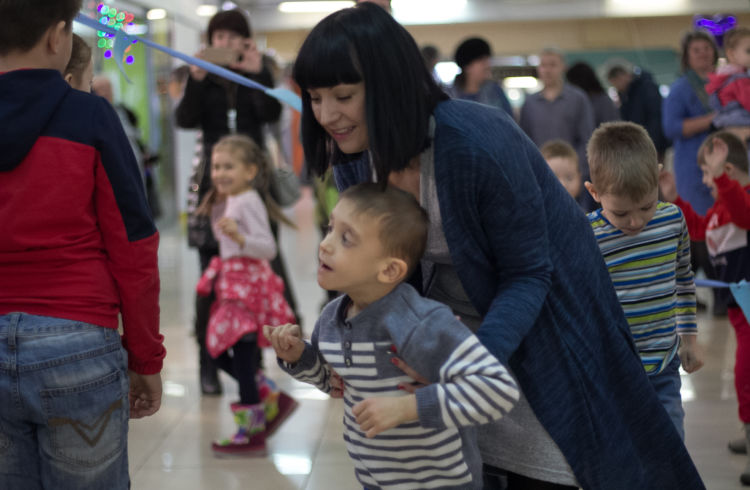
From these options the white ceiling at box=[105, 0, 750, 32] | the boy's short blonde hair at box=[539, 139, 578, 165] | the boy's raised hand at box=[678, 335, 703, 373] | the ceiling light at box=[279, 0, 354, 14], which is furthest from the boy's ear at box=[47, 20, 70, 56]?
the ceiling light at box=[279, 0, 354, 14]

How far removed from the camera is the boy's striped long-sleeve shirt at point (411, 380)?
1448 millimetres

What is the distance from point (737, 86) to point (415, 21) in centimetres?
1296

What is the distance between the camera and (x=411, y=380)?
1616 millimetres

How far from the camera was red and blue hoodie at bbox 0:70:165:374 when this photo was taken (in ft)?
5.46

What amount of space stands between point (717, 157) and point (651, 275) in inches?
39.9

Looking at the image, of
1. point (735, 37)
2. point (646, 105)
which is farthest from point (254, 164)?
point (646, 105)

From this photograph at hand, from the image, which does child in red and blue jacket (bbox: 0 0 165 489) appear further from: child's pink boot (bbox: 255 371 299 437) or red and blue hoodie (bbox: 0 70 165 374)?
child's pink boot (bbox: 255 371 299 437)

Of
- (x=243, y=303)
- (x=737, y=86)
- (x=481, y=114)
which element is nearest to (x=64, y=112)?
(x=481, y=114)

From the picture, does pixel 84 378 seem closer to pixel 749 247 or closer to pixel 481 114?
pixel 481 114

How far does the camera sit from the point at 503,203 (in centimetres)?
157

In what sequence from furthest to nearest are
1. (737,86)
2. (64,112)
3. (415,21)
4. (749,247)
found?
(415,21) < (737,86) < (749,247) < (64,112)

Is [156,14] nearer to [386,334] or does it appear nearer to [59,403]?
[59,403]

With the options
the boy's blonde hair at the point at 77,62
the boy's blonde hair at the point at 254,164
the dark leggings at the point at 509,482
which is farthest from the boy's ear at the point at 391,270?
the boy's blonde hair at the point at 254,164

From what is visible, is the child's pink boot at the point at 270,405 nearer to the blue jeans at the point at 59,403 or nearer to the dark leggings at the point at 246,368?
the dark leggings at the point at 246,368
